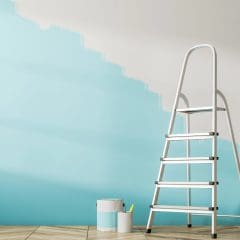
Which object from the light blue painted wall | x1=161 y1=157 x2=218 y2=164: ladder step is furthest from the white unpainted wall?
x1=161 y1=157 x2=218 y2=164: ladder step

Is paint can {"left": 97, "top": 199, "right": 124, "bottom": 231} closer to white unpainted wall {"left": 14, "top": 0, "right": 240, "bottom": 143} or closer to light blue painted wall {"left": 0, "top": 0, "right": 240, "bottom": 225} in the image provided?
light blue painted wall {"left": 0, "top": 0, "right": 240, "bottom": 225}

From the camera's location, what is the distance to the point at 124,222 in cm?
409

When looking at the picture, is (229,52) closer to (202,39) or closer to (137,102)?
(202,39)

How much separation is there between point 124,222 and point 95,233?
239mm

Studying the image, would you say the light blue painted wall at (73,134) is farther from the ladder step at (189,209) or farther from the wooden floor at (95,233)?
the ladder step at (189,209)

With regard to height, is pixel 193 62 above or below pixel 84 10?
below

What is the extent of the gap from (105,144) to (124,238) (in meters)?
1.19

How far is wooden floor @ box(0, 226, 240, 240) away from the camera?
12.4 feet

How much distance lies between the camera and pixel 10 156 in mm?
4637

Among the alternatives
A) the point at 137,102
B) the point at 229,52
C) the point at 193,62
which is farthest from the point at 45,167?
the point at 229,52

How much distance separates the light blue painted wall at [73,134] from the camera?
4.63 meters

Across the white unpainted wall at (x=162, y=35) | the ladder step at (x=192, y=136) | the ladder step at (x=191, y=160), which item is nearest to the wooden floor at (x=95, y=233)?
the ladder step at (x=191, y=160)

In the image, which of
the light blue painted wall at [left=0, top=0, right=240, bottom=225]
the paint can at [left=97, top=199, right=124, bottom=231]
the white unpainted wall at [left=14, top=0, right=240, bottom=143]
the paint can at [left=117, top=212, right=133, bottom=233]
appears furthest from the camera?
the white unpainted wall at [left=14, top=0, right=240, bottom=143]

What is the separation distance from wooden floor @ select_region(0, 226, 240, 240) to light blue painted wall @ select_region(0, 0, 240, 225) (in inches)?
10.8
